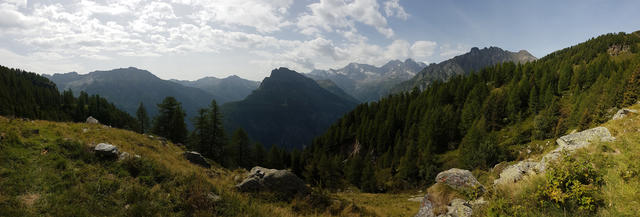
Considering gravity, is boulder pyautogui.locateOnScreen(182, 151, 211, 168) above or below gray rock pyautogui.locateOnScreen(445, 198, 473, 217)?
below

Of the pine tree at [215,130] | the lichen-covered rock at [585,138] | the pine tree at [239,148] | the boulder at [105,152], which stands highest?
the lichen-covered rock at [585,138]

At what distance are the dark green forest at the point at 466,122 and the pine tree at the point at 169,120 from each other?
37.0 m

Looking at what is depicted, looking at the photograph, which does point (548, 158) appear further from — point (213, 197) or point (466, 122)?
point (466, 122)

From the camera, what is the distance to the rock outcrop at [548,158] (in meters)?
10.7

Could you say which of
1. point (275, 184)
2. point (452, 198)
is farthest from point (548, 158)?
point (275, 184)

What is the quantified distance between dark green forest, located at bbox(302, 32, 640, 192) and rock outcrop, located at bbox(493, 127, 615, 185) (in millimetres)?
30312

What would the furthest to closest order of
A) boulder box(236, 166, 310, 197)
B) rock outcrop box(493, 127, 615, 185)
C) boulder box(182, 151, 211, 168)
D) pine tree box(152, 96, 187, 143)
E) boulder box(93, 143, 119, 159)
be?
pine tree box(152, 96, 187, 143) → boulder box(182, 151, 211, 168) → boulder box(236, 166, 310, 197) → boulder box(93, 143, 119, 159) → rock outcrop box(493, 127, 615, 185)

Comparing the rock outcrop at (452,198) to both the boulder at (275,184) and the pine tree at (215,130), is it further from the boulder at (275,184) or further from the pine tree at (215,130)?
the pine tree at (215,130)

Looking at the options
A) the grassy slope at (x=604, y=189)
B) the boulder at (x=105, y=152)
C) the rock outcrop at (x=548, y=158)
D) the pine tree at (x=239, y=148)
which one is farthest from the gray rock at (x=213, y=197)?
the pine tree at (x=239, y=148)

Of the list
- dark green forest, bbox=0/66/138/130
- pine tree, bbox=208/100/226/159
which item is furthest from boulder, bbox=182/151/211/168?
dark green forest, bbox=0/66/138/130

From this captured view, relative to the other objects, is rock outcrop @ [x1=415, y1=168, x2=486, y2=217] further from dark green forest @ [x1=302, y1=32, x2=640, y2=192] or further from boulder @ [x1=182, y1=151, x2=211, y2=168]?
dark green forest @ [x1=302, y1=32, x2=640, y2=192]

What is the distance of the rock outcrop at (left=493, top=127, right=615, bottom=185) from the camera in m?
10.7

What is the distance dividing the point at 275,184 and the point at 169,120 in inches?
2000

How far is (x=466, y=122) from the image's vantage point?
77250 millimetres
